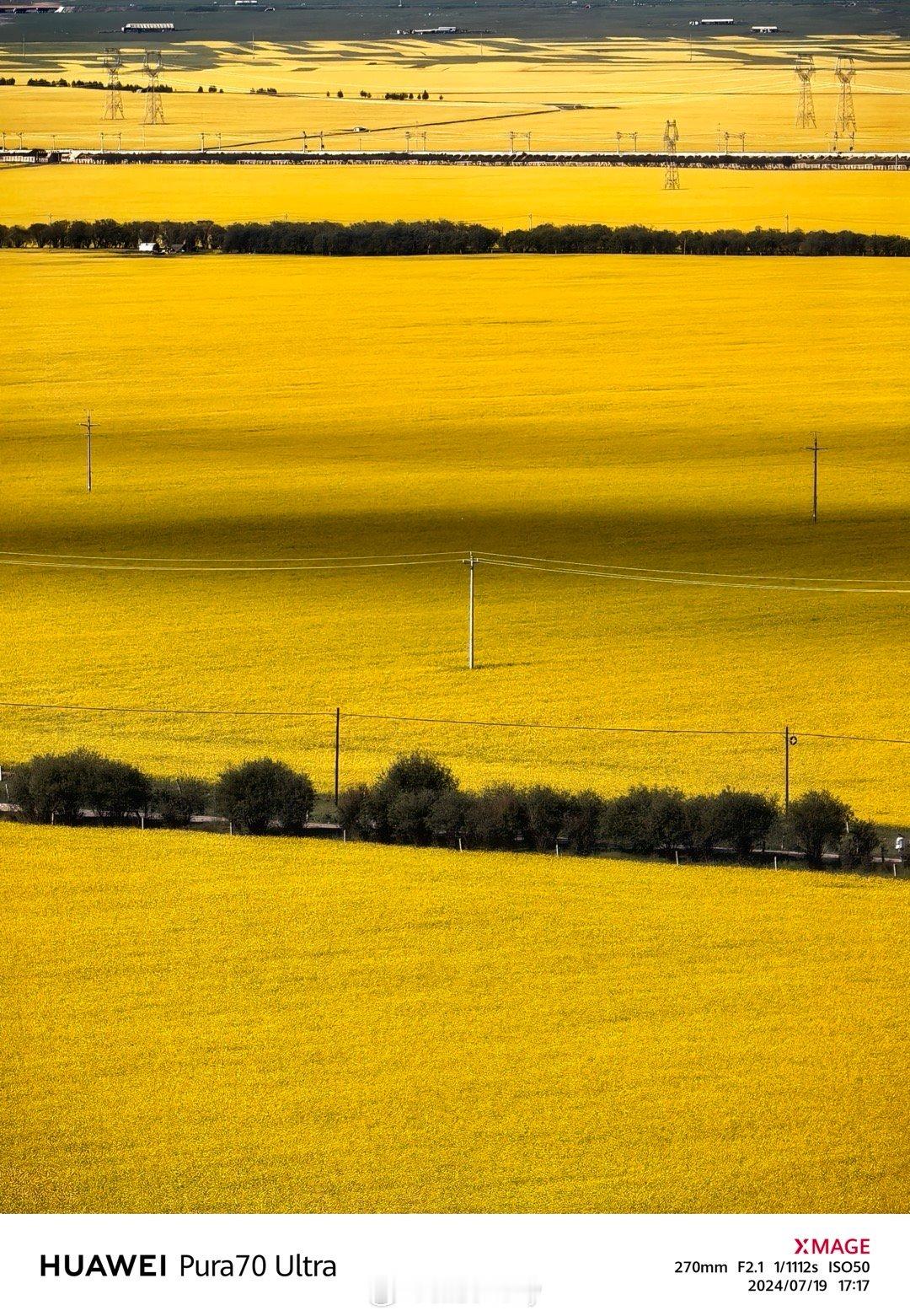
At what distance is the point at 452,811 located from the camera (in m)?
26.3

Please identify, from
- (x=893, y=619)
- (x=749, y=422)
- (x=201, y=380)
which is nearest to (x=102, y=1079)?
(x=893, y=619)

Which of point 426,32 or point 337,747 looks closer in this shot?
point 337,747

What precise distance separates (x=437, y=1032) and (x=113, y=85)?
325ft

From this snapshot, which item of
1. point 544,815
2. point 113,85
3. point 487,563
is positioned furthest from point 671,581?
point 113,85

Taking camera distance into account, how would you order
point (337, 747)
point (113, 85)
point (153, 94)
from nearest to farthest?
point (337, 747) < point (113, 85) < point (153, 94)

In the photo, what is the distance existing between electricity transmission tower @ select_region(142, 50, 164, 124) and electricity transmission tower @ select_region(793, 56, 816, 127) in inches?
1441

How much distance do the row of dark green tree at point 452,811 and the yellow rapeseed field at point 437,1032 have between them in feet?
1.24

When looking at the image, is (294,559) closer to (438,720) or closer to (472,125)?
(438,720)

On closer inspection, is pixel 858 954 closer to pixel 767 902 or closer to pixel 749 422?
pixel 767 902

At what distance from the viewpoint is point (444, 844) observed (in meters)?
26.7

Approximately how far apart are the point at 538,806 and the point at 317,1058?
6.58 meters

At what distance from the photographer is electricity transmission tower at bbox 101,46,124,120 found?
112037 millimetres

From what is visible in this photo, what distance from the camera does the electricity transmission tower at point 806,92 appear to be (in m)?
125
